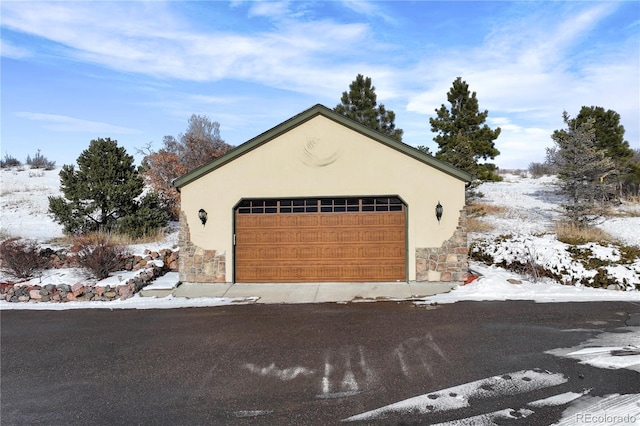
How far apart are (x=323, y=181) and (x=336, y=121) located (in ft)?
5.68

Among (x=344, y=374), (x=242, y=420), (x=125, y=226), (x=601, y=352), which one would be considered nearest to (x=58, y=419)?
(x=242, y=420)

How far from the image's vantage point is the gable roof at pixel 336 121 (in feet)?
35.9

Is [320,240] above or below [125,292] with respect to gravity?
above

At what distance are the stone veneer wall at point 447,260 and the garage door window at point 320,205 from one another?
1.53 meters

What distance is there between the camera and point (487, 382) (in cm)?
489

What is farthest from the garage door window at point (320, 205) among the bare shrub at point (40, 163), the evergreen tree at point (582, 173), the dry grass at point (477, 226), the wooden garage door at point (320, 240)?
the bare shrub at point (40, 163)

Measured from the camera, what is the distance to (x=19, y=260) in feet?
37.2

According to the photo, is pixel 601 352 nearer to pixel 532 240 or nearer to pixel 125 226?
pixel 532 240

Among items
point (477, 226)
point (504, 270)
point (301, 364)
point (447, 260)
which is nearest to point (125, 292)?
point (301, 364)

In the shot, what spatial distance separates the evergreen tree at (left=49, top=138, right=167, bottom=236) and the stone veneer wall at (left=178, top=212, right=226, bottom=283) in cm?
661

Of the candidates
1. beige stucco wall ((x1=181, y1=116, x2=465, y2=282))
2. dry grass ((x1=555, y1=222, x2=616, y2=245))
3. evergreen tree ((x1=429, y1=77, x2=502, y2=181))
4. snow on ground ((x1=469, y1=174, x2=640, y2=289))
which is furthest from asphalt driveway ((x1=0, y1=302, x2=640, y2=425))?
evergreen tree ((x1=429, y1=77, x2=502, y2=181))

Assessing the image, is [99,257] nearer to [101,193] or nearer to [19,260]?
[19,260]

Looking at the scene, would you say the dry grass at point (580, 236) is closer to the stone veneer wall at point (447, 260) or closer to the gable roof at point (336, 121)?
the stone veneer wall at point (447, 260)

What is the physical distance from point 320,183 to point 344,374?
Answer: 673 cm
